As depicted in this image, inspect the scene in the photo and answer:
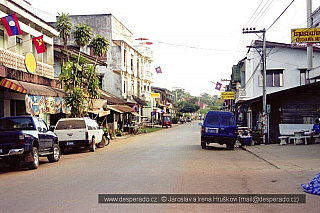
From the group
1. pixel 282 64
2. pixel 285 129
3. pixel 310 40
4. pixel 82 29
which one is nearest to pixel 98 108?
pixel 82 29

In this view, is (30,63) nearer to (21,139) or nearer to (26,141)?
(26,141)

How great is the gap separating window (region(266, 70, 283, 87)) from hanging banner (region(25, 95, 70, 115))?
2352 centimetres

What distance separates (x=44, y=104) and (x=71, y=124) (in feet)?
7.31

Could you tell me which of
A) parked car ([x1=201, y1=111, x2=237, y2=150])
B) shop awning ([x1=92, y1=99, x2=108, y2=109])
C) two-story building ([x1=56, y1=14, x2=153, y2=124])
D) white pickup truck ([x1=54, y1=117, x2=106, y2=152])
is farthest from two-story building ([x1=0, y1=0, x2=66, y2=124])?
two-story building ([x1=56, y1=14, x2=153, y2=124])

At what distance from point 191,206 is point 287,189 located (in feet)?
10.2

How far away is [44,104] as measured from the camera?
22.7 meters

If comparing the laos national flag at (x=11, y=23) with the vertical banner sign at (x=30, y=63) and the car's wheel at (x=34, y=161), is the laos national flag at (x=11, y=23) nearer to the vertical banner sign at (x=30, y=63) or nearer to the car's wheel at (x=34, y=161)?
the vertical banner sign at (x=30, y=63)

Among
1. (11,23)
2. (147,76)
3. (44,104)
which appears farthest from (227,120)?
(147,76)

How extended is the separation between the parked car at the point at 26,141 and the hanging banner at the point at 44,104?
12.7 ft

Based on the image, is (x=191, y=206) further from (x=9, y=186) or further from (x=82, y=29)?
(x=82, y=29)

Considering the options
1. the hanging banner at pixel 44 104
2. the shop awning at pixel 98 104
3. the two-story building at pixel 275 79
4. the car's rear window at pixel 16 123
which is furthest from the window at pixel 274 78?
the car's rear window at pixel 16 123

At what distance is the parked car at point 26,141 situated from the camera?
14.0 m

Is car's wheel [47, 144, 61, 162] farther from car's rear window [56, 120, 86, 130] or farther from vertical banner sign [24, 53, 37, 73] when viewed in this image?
vertical banner sign [24, 53, 37, 73]

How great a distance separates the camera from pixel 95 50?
3703 cm
